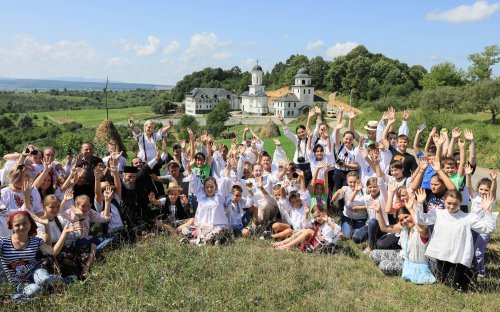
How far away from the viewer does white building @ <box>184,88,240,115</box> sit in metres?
116

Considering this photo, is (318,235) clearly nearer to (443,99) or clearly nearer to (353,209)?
(353,209)

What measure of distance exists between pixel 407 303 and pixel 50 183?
21.4 feet

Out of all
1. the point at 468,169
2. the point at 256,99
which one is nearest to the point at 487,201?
the point at 468,169

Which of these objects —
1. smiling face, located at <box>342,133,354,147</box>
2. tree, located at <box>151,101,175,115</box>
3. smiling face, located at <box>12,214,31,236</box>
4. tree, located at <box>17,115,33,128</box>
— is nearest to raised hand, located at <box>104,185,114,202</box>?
smiling face, located at <box>12,214,31,236</box>

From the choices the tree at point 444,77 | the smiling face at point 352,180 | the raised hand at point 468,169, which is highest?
the tree at point 444,77

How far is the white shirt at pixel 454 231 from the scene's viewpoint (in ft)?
18.0

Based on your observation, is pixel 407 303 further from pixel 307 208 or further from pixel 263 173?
pixel 263 173

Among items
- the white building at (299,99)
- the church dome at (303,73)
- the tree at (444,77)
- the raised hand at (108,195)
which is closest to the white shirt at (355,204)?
the raised hand at (108,195)

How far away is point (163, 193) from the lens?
894 centimetres

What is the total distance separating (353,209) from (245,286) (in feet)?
10.9

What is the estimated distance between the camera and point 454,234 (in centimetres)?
557

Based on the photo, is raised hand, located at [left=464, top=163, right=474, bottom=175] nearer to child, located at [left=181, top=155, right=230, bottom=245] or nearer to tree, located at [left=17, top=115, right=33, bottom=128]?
child, located at [left=181, top=155, right=230, bottom=245]

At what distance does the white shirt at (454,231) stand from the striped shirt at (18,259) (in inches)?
225

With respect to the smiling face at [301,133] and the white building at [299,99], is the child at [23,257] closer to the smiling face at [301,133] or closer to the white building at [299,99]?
the smiling face at [301,133]
